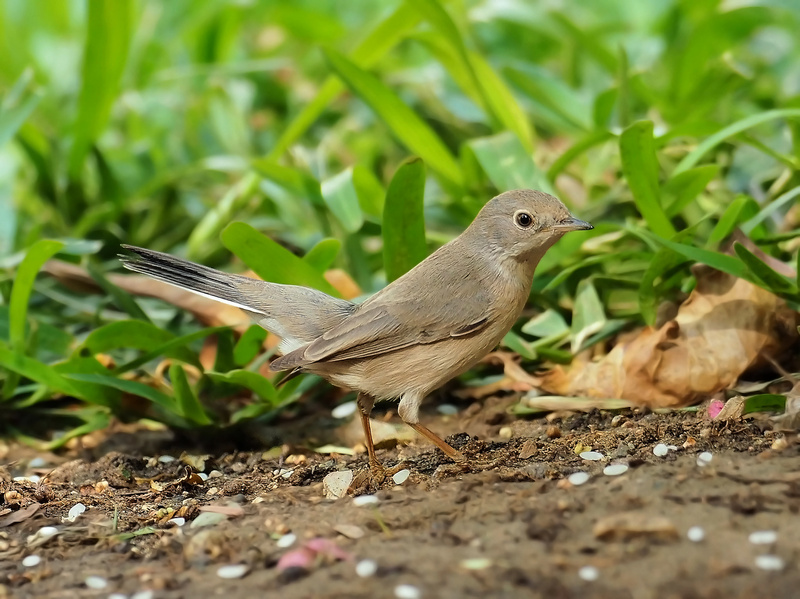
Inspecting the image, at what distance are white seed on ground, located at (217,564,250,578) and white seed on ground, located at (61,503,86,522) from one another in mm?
951

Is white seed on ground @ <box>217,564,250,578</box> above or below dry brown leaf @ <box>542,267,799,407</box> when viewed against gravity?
above

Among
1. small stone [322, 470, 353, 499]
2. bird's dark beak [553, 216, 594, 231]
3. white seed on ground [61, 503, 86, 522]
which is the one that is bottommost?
small stone [322, 470, 353, 499]

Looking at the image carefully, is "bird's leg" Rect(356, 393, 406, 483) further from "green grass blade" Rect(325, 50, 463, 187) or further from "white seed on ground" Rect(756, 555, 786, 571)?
"green grass blade" Rect(325, 50, 463, 187)

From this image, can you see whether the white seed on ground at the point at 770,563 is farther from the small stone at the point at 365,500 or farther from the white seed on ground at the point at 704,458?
the small stone at the point at 365,500

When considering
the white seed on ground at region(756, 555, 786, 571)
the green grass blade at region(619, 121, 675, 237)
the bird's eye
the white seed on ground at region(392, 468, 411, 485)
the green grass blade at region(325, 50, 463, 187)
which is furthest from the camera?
the green grass blade at region(325, 50, 463, 187)

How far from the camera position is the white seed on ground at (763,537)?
95.7 inches

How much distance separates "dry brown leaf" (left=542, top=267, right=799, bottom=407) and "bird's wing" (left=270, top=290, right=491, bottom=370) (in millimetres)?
772

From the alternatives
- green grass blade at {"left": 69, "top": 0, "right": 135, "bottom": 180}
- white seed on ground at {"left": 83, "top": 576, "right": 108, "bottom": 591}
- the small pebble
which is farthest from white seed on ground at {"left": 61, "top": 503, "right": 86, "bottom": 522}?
green grass blade at {"left": 69, "top": 0, "right": 135, "bottom": 180}

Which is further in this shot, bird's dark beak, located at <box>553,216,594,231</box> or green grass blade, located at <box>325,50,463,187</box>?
green grass blade, located at <box>325,50,463,187</box>

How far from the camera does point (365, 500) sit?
3133 millimetres

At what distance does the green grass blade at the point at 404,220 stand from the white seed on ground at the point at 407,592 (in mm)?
2164

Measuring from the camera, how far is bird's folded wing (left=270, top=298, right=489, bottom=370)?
3672 mm

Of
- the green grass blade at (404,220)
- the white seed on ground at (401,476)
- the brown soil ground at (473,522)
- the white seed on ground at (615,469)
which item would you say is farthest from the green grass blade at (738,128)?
the white seed on ground at (401,476)

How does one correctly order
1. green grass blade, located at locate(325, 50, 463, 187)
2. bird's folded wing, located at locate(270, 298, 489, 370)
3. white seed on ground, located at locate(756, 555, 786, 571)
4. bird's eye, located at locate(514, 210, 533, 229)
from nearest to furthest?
white seed on ground, located at locate(756, 555, 786, 571) < bird's folded wing, located at locate(270, 298, 489, 370) < bird's eye, located at locate(514, 210, 533, 229) < green grass blade, located at locate(325, 50, 463, 187)
